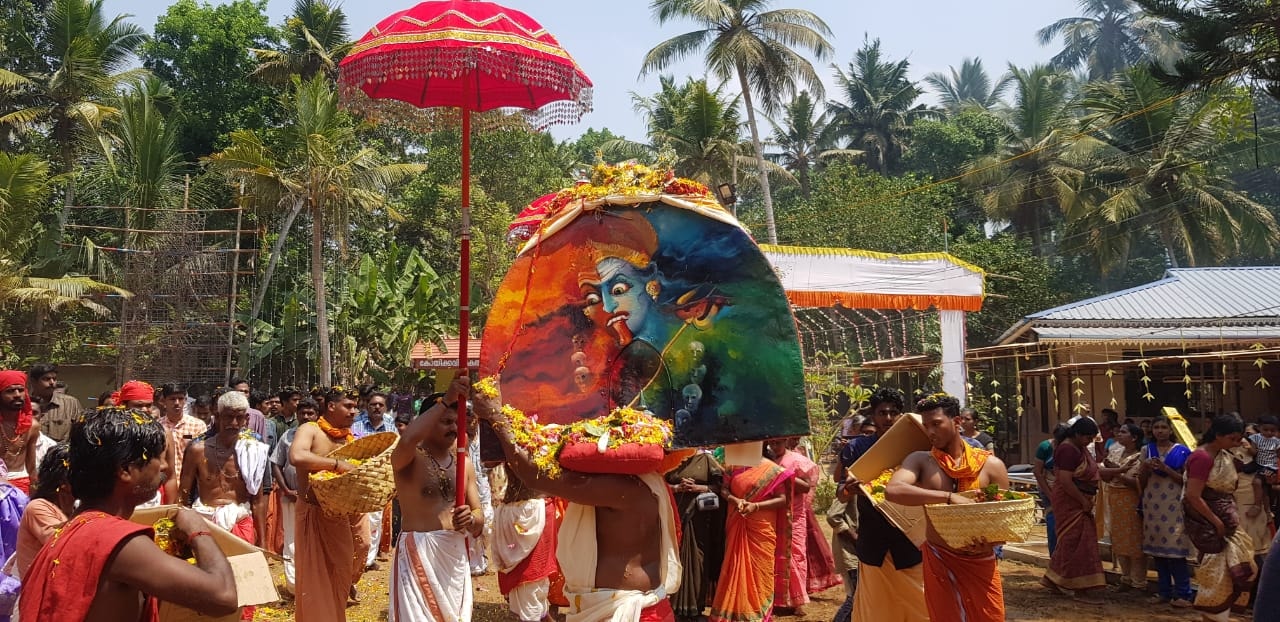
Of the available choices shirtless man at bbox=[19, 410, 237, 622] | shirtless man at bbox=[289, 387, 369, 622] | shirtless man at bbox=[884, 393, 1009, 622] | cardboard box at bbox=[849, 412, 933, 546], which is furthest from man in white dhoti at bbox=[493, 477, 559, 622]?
shirtless man at bbox=[19, 410, 237, 622]

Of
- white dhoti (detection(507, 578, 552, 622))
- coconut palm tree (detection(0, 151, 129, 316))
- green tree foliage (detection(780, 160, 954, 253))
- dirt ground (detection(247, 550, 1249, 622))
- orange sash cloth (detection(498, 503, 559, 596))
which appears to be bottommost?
dirt ground (detection(247, 550, 1249, 622))

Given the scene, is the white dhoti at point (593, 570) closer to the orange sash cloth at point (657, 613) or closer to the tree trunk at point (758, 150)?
the orange sash cloth at point (657, 613)

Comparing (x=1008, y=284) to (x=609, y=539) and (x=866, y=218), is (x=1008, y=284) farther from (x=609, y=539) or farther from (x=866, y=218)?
(x=609, y=539)

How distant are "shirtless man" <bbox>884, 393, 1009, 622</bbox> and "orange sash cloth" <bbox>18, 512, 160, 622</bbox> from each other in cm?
427

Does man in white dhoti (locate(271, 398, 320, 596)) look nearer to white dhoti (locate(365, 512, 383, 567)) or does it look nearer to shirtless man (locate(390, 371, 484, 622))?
white dhoti (locate(365, 512, 383, 567))

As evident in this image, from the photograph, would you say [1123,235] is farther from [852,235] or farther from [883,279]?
[883,279]

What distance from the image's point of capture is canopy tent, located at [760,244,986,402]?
2206 centimetres

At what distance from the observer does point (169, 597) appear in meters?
2.97

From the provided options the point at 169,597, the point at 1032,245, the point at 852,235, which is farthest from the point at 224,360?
the point at 1032,245

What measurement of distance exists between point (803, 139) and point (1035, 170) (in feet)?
44.5

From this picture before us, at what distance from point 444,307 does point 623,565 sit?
2343cm

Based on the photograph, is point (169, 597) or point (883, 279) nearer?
point (169, 597)

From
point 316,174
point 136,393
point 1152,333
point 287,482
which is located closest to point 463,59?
point 136,393

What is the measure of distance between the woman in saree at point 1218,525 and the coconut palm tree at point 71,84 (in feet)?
91.4
